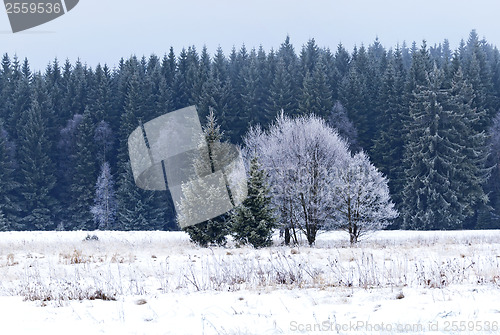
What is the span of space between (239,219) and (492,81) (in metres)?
46.5

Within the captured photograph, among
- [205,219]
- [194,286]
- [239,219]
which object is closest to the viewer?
[194,286]

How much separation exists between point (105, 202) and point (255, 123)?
66.3ft

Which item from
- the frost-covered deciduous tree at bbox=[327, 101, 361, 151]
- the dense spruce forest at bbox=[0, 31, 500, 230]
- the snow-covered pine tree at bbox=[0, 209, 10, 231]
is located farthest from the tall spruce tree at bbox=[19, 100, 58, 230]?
the frost-covered deciduous tree at bbox=[327, 101, 361, 151]

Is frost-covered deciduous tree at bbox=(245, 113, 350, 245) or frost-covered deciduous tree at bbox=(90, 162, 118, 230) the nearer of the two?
frost-covered deciduous tree at bbox=(245, 113, 350, 245)

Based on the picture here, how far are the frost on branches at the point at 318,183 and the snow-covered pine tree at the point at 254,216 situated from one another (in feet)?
11.1

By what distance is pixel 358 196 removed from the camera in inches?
1065

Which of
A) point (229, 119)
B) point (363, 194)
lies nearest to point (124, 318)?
point (363, 194)

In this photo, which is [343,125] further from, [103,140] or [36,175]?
[36,175]

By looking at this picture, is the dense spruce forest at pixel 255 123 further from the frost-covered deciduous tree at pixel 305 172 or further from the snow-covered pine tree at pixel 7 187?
the frost-covered deciduous tree at pixel 305 172

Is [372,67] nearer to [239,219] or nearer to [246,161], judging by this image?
[246,161]

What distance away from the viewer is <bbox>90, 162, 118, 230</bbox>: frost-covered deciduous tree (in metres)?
51.1

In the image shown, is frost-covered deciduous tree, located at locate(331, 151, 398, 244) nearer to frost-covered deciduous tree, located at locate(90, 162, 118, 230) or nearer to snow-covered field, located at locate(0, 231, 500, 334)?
snow-covered field, located at locate(0, 231, 500, 334)

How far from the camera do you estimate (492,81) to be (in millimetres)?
55344

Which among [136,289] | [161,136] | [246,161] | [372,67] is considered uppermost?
[372,67]
